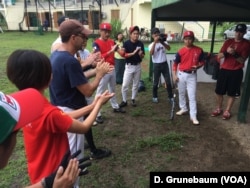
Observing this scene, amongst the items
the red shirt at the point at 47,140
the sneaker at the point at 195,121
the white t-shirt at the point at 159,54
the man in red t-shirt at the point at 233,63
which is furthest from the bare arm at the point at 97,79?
the white t-shirt at the point at 159,54

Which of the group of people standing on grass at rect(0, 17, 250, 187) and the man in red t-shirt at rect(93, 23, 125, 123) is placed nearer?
the group of people standing on grass at rect(0, 17, 250, 187)

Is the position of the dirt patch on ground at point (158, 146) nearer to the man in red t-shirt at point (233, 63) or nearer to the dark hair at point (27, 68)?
the man in red t-shirt at point (233, 63)

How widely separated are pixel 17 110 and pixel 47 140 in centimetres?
83

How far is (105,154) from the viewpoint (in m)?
3.94

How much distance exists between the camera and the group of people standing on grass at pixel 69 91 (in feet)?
3.83

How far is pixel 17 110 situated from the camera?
0.97 meters

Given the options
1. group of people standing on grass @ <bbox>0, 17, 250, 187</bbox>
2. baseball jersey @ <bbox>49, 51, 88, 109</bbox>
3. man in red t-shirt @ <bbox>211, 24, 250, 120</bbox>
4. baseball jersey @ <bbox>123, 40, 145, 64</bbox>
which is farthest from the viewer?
baseball jersey @ <bbox>123, 40, 145, 64</bbox>

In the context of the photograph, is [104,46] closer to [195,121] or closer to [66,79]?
[195,121]

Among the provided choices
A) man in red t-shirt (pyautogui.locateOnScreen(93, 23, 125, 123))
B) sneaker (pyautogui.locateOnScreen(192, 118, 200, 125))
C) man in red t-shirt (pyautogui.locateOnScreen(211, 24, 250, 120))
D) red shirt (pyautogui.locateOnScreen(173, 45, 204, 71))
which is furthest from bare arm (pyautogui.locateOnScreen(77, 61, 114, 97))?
man in red t-shirt (pyautogui.locateOnScreen(211, 24, 250, 120))

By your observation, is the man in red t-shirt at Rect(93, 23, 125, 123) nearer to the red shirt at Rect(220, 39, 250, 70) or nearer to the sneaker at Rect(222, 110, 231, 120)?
the red shirt at Rect(220, 39, 250, 70)

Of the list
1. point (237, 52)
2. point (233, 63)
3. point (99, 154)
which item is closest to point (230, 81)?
point (233, 63)

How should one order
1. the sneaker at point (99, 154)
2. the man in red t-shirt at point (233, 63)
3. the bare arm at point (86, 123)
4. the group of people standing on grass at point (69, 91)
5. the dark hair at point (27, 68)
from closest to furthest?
the group of people standing on grass at point (69, 91) < the dark hair at point (27, 68) < the bare arm at point (86, 123) < the sneaker at point (99, 154) < the man in red t-shirt at point (233, 63)

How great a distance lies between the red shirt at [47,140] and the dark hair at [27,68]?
0.15m

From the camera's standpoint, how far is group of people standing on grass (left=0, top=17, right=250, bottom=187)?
1.17m
